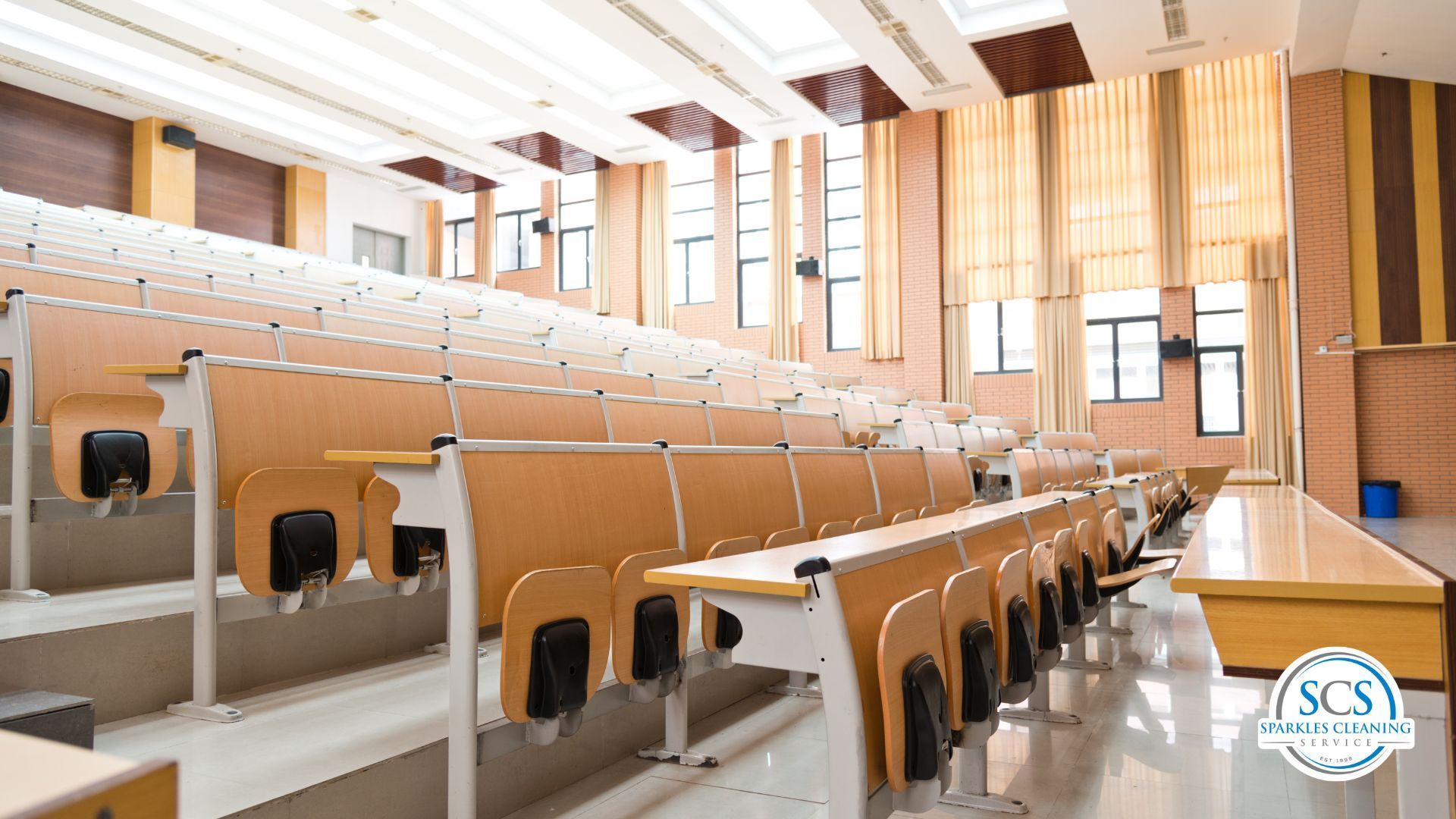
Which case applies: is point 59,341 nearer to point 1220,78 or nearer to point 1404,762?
point 1404,762

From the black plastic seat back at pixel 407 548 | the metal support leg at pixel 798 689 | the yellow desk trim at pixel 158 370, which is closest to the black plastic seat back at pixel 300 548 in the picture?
the black plastic seat back at pixel 407 548

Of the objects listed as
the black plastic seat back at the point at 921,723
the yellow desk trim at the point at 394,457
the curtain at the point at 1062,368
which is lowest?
the black plastic seat back at the point at 921,723

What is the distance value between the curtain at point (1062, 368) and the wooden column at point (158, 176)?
7135 mm

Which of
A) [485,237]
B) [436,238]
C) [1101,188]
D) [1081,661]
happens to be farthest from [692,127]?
[1081,661]

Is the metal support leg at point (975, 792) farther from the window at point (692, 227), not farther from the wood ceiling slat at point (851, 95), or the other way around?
the window at point (692, 227)

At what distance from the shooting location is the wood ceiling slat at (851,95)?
6.61 m

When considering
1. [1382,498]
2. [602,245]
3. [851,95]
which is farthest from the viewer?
[602,245]

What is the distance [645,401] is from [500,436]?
0.44 m

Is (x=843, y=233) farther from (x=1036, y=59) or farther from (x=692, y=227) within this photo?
(x=1036, y=59)

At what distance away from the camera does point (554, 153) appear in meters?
8.28

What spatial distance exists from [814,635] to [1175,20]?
6.08 m

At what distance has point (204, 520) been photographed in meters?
1.20

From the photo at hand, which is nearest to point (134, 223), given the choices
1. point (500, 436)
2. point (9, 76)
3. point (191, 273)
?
point (9, 76)

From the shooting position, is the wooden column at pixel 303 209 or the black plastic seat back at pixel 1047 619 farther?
the wooden column at pixel 303 209
